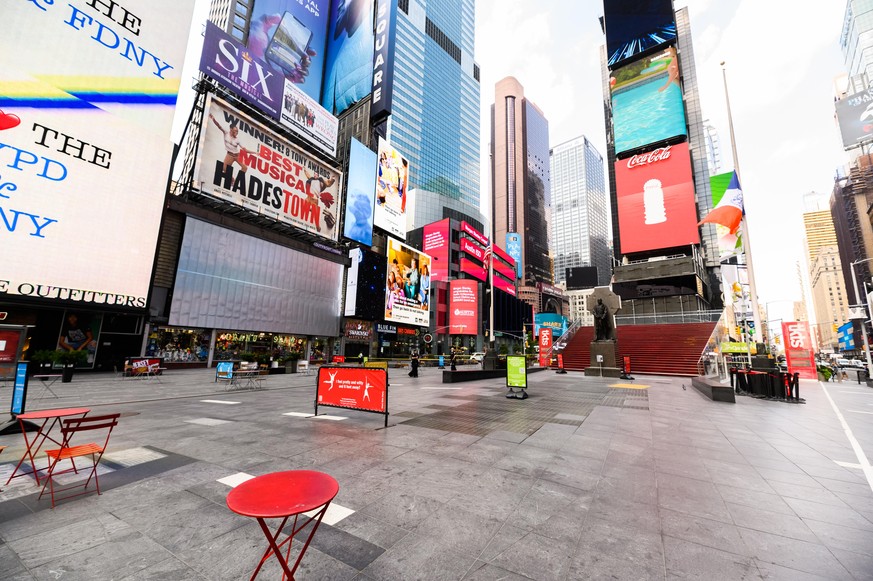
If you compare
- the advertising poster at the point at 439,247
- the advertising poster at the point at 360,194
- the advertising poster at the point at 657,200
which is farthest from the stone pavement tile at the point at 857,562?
the advertising poster at the point at 439,247

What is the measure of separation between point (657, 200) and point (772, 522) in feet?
175

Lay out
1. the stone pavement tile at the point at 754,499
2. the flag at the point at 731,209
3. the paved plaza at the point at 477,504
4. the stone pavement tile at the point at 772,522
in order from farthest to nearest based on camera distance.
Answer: the flag at the point at 731,209, the stone pavement tile at the point at 754,499, the stone pavement tile at the point at 772,522, the paved plaza at the point at 477,504

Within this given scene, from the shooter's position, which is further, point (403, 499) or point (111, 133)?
point (111, 133)

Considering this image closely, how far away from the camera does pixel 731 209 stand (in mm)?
16406

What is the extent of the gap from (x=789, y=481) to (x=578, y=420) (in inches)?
171

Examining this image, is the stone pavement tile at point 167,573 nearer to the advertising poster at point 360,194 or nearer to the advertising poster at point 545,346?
the advertising poster at point 545,346

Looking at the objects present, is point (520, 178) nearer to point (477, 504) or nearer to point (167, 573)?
point (477, 504)

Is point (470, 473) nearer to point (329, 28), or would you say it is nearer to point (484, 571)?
point (484, 571)

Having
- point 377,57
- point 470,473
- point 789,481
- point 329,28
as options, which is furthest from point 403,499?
point 329,28

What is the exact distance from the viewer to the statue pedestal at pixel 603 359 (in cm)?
2312

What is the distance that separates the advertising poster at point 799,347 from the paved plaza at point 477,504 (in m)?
25.1

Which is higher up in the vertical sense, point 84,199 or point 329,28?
point 329,28

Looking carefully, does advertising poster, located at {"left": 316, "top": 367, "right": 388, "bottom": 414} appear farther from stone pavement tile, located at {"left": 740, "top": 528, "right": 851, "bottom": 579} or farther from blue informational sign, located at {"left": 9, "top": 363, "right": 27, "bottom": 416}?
stone pavement tile, located at {"left": 740, "top": 528, "right": 851, "bottom": 579}

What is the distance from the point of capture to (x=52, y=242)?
66.9 ft
